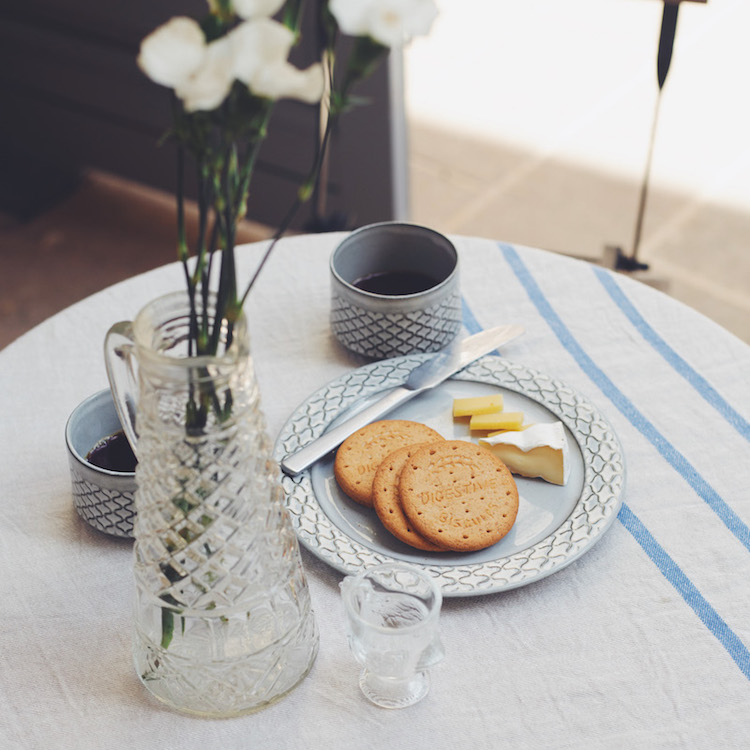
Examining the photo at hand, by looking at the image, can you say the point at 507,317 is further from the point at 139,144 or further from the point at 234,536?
the point at 139,144

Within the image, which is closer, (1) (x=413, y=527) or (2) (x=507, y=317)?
(1) (x=413, y=527)

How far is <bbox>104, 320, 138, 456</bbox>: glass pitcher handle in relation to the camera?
53 centimetres

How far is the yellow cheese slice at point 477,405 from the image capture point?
0.80 m

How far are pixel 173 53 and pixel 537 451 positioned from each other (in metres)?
0.46

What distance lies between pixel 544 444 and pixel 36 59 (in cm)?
195

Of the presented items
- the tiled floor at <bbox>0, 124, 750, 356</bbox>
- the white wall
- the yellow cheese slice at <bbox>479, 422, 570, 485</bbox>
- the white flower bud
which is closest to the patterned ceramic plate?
the yellow cheese slice at <bbox>479, 422, 570, 485</bbox>

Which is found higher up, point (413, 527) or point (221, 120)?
point (221, 120)

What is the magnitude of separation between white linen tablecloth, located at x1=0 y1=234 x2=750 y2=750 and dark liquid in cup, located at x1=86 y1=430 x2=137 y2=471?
6 centimetres

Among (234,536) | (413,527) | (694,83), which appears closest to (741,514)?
(413,527)

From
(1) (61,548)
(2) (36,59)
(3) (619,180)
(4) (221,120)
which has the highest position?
(4) (221,120)

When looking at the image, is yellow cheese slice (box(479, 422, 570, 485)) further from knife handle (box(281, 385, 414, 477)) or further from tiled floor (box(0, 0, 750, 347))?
tiled floor (box(0, 0, 750, 347))

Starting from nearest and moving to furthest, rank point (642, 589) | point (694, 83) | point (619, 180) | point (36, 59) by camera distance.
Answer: point (642, 589) → point (36, 59) → point (619, 180) → point (694, 83)

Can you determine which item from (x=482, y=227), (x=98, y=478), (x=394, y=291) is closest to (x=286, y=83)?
(x=98, y=478)

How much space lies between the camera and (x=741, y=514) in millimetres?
724
